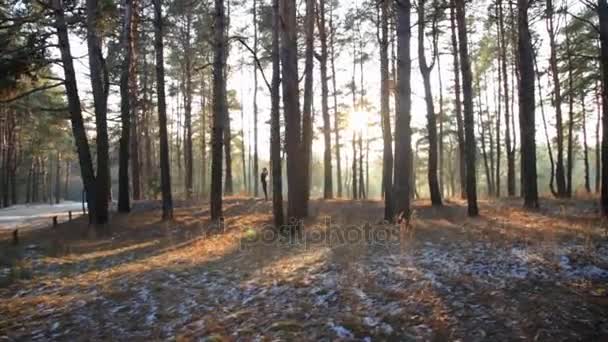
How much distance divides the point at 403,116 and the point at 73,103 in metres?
10.2

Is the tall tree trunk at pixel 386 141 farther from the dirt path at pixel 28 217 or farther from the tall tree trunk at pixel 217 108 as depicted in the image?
the dirt path at pixel 28 217

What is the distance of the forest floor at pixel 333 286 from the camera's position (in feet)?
15.5

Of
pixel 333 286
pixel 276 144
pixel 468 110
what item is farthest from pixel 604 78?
pixel 333 286

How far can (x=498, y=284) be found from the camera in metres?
5.62

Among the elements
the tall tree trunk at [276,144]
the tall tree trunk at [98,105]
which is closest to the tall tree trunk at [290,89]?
the tall tree trunk at [276,144]

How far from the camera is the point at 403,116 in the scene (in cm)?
1038

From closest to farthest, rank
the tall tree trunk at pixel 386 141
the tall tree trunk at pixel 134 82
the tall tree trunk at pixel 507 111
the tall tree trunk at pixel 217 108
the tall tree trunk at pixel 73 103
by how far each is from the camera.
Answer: the tall tree trunk at pixel 386 141 < the tall tree trunk at pixel 73 103 < the tall tree trunk at pixel 217 108 < the tall tree trunk at pixel 134 82 < the tall tree trunk at pixel 507 111

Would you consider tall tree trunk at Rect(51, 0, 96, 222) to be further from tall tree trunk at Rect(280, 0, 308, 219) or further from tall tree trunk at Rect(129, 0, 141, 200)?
tall tree trunk at Rect(280, 0, 308, 219)

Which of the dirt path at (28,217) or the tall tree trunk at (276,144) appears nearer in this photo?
the tall tree trunk at (276,144)

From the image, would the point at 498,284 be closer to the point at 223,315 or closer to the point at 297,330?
the point at 297,330

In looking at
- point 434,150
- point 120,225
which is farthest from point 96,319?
point 434,150

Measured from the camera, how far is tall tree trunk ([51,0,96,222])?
1306 centimetres

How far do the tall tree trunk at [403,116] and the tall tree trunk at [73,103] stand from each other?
9.67 metres

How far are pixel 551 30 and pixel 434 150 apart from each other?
10686 millimetres
